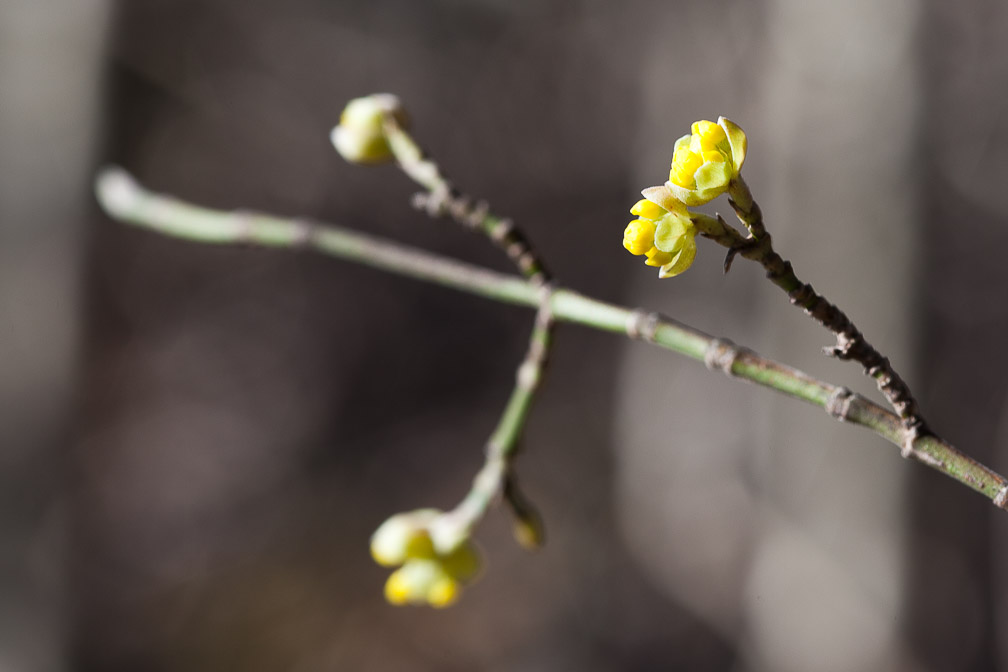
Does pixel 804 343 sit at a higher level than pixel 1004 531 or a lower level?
higher

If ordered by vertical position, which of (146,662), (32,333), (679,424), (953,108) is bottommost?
(146,662)

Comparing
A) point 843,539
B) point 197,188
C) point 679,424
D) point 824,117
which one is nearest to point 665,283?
point 679,424

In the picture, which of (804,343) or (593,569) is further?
(593,569)

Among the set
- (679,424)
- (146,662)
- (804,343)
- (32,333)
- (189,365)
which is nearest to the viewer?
(804,343)

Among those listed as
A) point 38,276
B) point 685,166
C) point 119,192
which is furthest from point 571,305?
point 38,276

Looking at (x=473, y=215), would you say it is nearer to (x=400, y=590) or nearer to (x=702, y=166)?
(x=702, y=166)

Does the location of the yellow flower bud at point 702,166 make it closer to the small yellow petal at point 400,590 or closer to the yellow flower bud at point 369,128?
the yellow flower bud at point 369,128

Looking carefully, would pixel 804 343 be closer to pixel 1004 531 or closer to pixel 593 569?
pixel 1004 531
